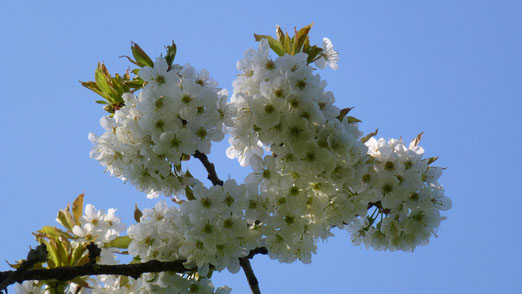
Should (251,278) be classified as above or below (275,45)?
below

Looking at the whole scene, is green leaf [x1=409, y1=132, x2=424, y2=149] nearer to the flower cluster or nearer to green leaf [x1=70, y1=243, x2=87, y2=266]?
the flower cluster

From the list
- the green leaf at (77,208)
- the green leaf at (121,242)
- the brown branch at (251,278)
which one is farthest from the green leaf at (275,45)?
the green leaf at (77,208)

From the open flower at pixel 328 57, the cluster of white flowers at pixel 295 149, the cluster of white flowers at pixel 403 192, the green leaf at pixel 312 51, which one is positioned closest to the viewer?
the cluster of white flowers at pixel 295 149

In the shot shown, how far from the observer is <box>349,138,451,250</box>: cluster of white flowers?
3.42 m

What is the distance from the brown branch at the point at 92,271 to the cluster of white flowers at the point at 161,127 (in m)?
0.48

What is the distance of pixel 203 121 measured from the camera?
131 inches

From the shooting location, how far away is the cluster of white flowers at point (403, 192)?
3416mm

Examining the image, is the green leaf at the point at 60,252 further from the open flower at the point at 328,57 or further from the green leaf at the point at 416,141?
the green leaf at the point at 416,141

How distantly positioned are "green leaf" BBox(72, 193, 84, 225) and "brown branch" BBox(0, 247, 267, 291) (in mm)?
895

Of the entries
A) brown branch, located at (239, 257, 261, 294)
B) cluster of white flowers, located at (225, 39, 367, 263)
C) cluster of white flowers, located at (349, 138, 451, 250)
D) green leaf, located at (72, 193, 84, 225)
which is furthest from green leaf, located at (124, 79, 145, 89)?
cluster of white flowers, located at (349, 138, 451, 250)

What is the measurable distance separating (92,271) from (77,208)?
38.1 inches

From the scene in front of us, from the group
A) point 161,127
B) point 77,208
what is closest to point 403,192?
point 161,127

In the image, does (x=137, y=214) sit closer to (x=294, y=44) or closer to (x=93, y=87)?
(x=93, y=87)

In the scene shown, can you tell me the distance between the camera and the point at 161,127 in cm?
325
